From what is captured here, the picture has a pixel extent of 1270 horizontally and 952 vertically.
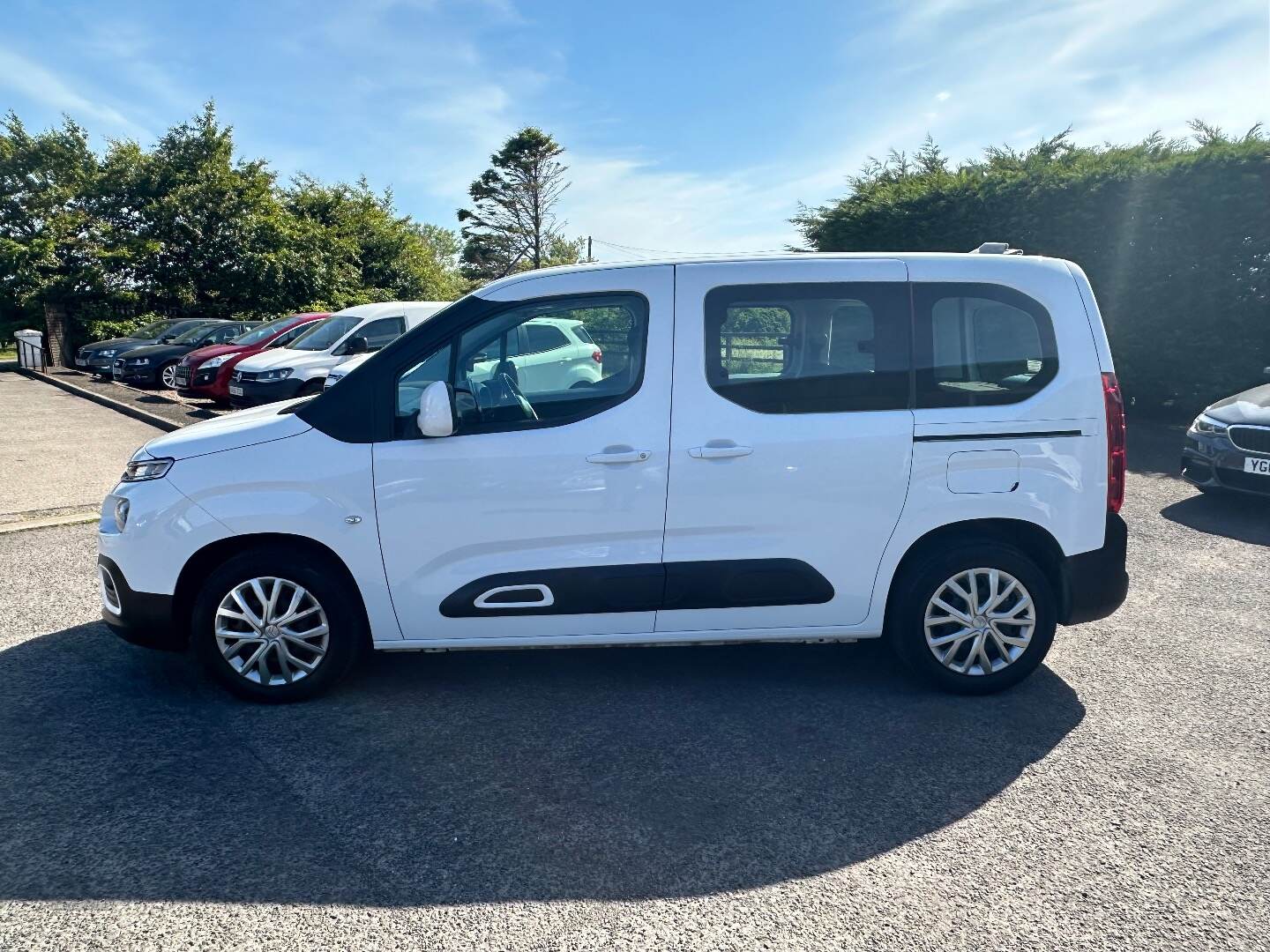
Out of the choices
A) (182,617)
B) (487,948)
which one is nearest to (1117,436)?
(487,948)

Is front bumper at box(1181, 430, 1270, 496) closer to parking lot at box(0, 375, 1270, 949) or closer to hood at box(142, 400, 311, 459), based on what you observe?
parking lot at box(0, 375, 1270, 949)

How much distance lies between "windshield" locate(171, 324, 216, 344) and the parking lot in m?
18.1

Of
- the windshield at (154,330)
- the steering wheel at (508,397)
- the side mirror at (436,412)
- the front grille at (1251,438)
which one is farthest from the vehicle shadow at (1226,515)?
the windshield at (154,330)

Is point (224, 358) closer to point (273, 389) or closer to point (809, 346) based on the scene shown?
point (273, 389)

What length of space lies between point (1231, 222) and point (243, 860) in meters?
12.7

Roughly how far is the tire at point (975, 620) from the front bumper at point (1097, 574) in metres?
0.10

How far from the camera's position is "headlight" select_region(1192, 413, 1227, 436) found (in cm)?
780

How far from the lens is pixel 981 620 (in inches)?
166

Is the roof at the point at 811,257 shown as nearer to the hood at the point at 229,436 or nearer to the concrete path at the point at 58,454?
the hood at the point at 229,436

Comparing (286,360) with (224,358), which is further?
(224,358)

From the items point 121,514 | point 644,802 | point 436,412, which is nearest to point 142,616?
point 121,514

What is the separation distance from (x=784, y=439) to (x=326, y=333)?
11.8 meters

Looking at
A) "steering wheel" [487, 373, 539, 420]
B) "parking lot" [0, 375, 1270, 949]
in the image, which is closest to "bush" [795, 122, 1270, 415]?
"parking lot" [0, 375, 1270, 949]

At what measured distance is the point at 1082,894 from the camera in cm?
283
